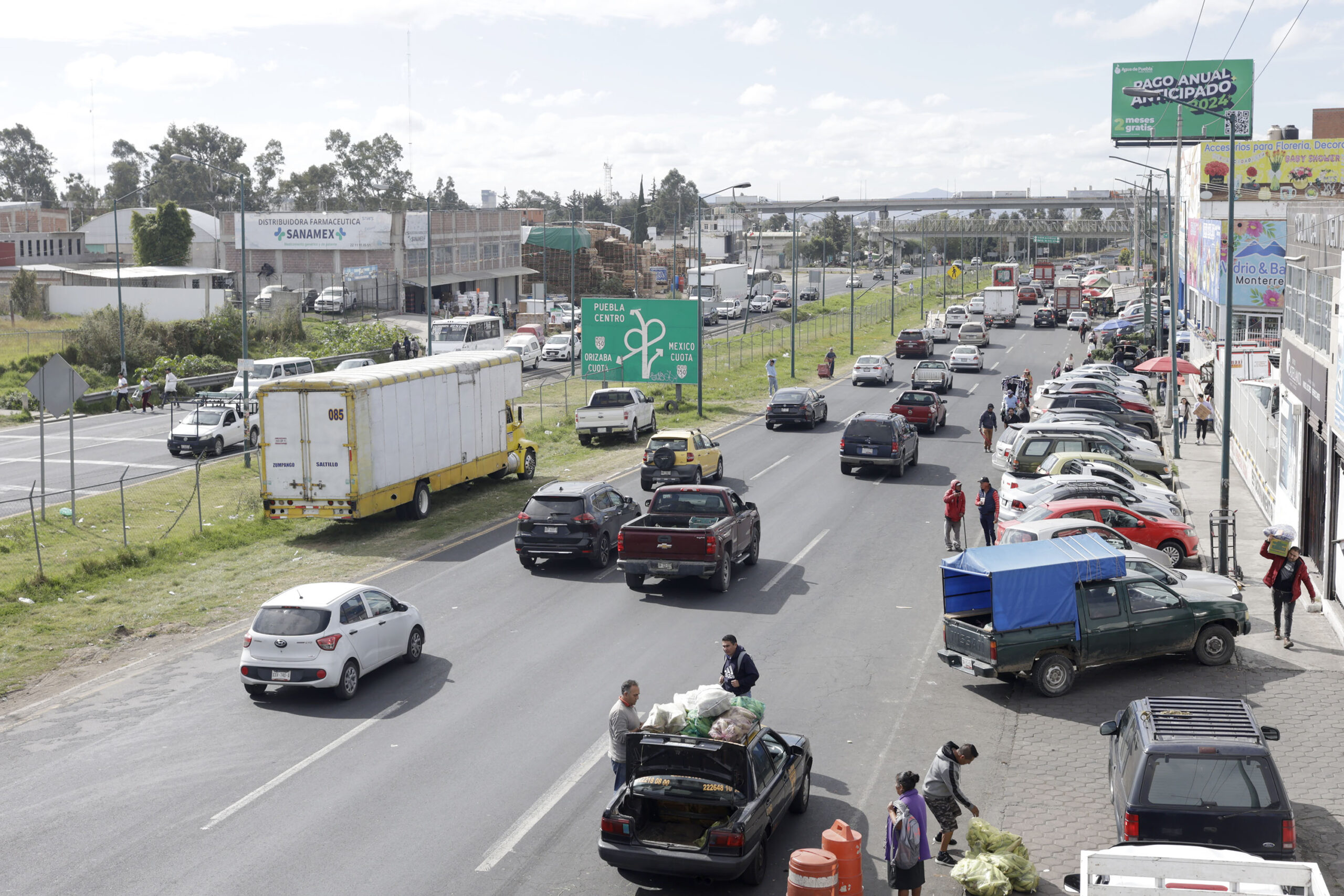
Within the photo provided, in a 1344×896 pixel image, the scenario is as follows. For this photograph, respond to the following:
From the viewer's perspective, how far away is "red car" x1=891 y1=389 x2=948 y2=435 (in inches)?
1633

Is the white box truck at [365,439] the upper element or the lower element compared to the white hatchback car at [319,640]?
upper

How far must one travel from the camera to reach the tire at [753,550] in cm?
2378

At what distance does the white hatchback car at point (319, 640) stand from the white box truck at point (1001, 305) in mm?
78403

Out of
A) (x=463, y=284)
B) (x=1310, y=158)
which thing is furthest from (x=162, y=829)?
(x=463, y=284)

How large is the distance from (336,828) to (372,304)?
76.7m

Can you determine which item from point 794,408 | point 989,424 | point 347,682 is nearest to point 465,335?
point 794,408

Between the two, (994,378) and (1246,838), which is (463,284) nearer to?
(994,378)

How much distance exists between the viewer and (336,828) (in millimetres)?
12312

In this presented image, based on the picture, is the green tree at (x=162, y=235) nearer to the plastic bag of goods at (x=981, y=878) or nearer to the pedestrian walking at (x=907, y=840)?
the pedestrian walking at (x=907, y=840)

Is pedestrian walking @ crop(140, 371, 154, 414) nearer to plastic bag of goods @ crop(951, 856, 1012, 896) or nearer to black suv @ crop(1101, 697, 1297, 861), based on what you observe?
plastic bag of goods @ crop(951, 856, 1012, 896)

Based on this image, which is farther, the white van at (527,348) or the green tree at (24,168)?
the green tree at (24,168)

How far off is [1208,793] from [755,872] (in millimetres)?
3951

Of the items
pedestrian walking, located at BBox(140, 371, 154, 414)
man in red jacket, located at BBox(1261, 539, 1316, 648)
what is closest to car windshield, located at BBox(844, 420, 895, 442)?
man in red jacket, located at BBox(1261, 539, 1316, 648)

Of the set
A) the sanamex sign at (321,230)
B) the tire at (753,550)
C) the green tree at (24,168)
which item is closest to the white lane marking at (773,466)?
the tire at (753,550)
